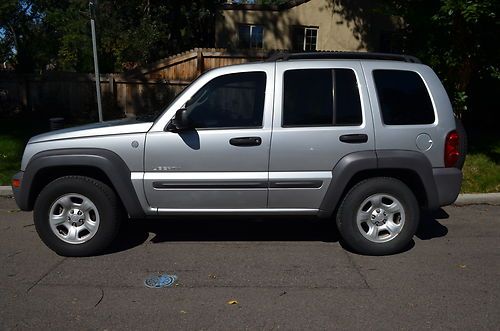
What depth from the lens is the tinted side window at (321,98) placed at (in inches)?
189

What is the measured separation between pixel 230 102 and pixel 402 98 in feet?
5.51

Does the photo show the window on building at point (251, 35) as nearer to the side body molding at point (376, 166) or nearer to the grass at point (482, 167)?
the grass at point (482, 167)

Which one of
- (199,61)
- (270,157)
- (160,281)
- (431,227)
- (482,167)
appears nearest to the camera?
(160,281)

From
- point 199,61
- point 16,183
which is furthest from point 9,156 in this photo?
point 199,61

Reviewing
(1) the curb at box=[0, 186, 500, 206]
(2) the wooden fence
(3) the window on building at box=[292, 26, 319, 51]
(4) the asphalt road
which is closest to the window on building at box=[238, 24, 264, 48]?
(3) the window on building at box=[292, 26, 319, 51]

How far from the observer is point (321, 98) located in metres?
4.85

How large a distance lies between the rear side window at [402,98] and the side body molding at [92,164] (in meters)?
2.52

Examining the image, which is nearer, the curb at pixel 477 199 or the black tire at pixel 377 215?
the black tire at pixel 377 215

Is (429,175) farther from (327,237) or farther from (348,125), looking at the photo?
(327,237)

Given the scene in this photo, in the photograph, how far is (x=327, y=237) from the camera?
558 cm

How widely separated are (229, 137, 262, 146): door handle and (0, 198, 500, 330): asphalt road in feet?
3.69

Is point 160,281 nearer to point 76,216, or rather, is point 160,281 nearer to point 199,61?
point 76,216

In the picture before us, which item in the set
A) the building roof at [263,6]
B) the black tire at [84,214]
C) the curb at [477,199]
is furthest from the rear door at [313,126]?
the building roof at [263,6]

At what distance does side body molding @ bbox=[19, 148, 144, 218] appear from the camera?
15.3 feet
